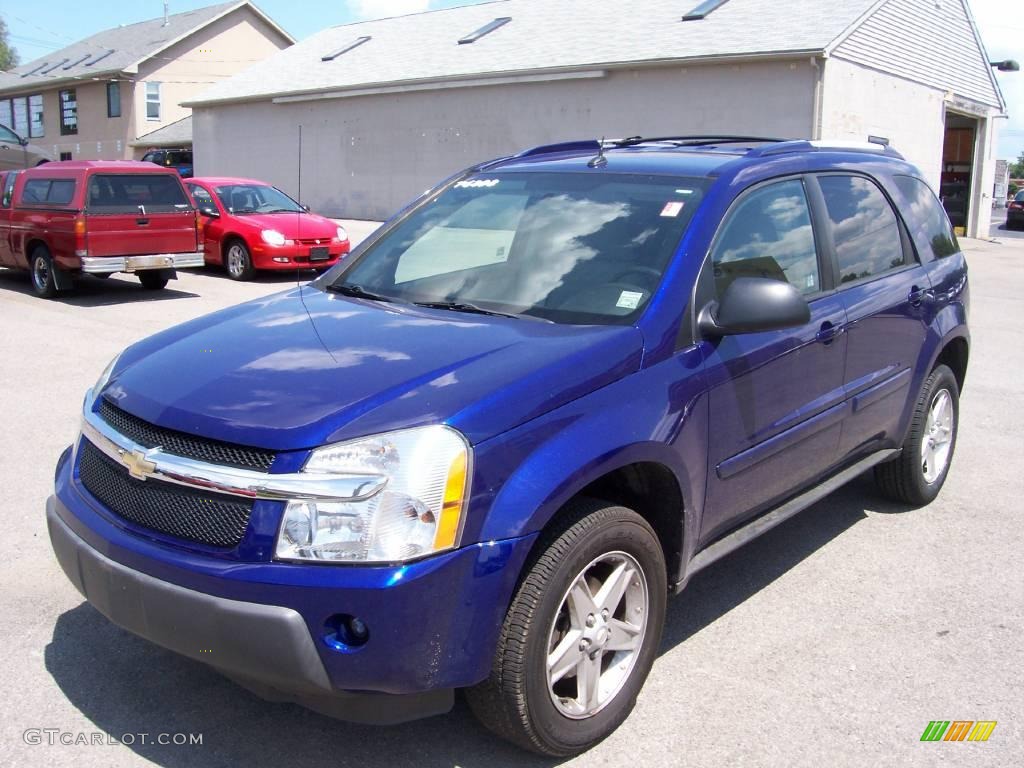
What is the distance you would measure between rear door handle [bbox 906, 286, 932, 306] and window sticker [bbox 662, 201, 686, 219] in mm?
1676

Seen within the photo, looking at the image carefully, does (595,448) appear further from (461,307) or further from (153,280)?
(153,280)

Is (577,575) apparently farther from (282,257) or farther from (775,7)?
(775,7)

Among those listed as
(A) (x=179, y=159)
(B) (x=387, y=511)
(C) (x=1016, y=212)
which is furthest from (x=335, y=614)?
(C) (x=1016, y=212)

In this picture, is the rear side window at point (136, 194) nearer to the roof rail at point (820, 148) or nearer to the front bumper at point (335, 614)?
the roof rail at point (820, 148)

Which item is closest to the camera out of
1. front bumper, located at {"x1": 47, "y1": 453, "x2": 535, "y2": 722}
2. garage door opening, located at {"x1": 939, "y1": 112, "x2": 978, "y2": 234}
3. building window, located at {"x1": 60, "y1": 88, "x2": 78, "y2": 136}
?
front bumper, located at {"x1": 47, "y1": 453, "x2": 535, "y2": 722}

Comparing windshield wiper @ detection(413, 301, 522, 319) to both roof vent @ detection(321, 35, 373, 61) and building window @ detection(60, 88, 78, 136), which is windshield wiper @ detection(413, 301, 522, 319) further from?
building window @ detection(60, 88, 78, 136)

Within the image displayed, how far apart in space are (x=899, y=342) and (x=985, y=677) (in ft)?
5.69

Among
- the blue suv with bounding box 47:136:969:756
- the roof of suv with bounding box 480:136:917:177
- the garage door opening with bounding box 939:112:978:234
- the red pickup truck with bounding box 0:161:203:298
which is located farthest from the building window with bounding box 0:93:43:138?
the blue suv with bounding box 47:136:969:756

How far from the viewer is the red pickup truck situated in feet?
41.3

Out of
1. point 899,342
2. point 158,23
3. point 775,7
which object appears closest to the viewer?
point 899,342

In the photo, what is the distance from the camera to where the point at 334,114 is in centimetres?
2969

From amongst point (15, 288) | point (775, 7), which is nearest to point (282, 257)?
point (15, 288)

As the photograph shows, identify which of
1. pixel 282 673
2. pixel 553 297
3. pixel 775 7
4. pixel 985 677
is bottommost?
pixel 985 677

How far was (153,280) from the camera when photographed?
13930mm
